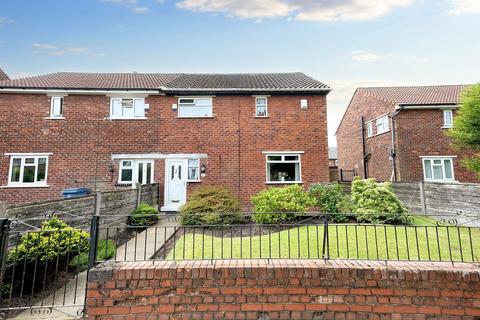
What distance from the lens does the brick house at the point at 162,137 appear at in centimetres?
1128

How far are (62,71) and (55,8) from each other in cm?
628

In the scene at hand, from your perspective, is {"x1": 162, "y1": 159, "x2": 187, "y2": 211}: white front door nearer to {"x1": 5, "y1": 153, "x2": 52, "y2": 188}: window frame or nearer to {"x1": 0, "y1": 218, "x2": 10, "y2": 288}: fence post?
{"x1": 5, "y1": 153, "x2": 52, "y2": 188}: window frame

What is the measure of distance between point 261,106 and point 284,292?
10.2 m

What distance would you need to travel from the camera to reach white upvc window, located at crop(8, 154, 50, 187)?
36.5ft

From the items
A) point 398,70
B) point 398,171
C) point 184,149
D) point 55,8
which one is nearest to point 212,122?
point 184,149

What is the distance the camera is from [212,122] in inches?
466

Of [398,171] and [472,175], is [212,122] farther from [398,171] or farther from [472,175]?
[472,175]

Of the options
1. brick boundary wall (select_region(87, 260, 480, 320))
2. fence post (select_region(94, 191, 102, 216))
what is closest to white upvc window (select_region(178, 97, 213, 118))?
fence post (select_region(94, 191, 102, 216))

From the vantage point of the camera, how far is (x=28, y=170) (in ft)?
36.8

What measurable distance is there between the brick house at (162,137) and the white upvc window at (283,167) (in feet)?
0.16

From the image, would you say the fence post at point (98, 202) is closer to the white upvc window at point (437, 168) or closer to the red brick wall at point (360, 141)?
the red brick wall at point (360, 141)

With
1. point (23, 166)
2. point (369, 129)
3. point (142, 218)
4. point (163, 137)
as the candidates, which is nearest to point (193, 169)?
point (163, 137)

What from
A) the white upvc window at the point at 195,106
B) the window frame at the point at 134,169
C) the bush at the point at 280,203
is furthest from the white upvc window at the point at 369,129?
the window frame at the point at 134,169

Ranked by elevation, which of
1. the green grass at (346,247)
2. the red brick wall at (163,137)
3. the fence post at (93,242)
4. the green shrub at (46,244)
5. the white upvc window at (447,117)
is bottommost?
the green grass at (346,247)
